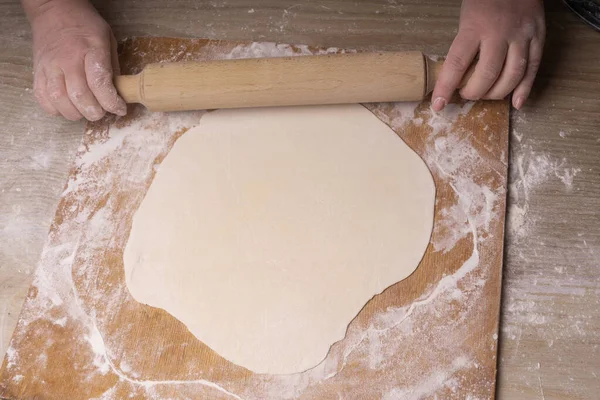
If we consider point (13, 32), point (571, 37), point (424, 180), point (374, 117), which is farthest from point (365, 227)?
point (13, 32)

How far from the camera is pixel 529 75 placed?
1611 millimetres

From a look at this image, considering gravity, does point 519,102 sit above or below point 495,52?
below

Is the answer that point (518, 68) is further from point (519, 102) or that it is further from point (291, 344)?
point (291, 344)

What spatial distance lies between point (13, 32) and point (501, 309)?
1.80 metres

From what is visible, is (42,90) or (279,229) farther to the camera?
(42,90)

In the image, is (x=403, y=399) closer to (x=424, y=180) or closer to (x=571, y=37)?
(x=424, y=180)

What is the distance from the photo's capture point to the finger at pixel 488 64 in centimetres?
155

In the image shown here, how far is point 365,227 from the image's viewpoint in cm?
151

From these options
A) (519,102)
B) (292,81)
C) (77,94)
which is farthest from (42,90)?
(519,102)

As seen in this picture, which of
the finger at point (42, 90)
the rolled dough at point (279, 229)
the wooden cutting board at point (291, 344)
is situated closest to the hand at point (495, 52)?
the wooden cutting board at point (291, 344)

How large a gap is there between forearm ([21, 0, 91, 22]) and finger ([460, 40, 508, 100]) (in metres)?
1.19

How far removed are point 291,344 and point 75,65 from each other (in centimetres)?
98

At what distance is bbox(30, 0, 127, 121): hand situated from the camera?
161 centimetres

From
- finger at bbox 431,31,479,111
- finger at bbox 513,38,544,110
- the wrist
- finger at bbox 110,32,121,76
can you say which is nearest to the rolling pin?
finger at bbox 431,31,479,111
